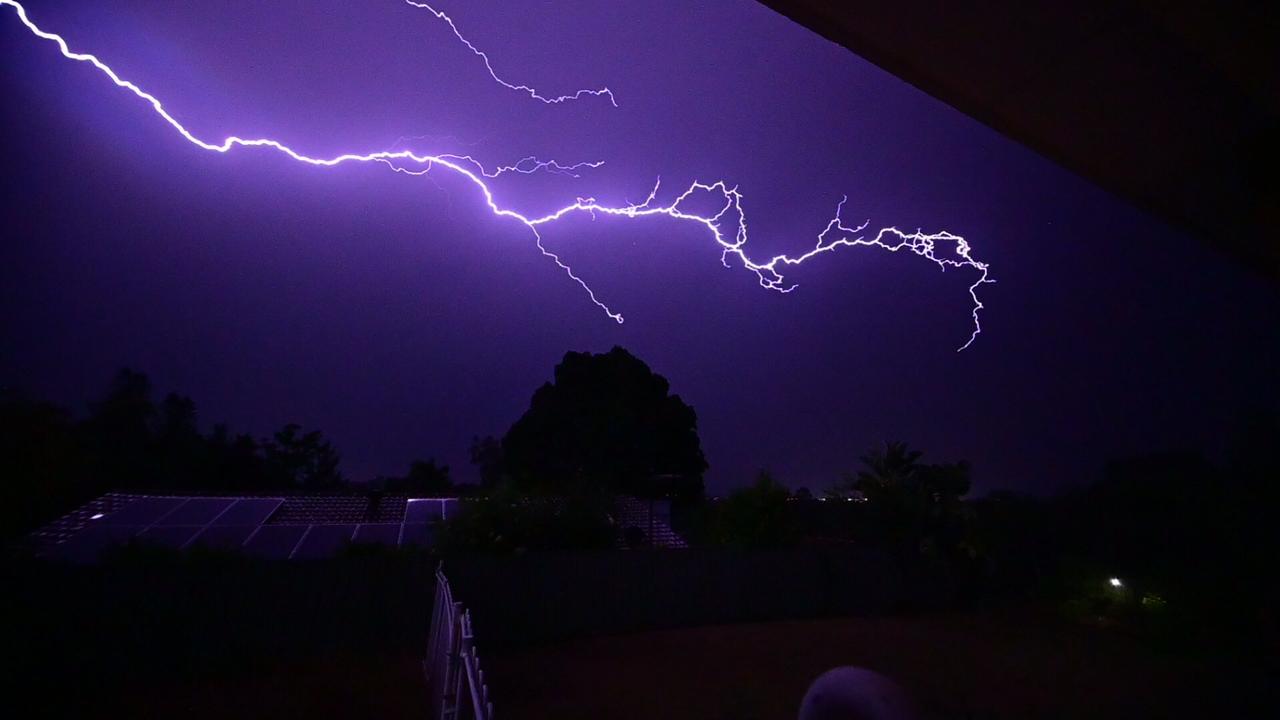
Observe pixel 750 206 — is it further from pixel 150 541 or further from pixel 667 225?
pixel 150 541

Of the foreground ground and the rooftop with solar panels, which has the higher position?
the rooftop with solar panels

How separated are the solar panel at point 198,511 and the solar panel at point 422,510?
382 centimetres

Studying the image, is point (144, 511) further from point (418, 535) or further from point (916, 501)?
point (916, 501)

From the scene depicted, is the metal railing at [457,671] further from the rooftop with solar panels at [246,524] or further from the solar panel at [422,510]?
the solar panel at [422,510]

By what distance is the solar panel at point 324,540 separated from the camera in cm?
1188

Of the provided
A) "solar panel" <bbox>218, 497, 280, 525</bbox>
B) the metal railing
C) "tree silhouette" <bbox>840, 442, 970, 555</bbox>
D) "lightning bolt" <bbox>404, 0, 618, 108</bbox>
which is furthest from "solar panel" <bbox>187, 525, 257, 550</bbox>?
"tree silhouette" <bbox>840, 442, 970, 555</bbox>

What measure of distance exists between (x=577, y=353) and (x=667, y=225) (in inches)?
286

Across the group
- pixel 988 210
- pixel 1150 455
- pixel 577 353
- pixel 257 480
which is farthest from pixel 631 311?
pixel 1150 455

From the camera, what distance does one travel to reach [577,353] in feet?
94.9

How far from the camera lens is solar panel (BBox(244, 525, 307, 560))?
11747 mm

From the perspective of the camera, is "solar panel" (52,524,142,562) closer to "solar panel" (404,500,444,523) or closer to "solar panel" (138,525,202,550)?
"solar panel" (138,525,202,550)

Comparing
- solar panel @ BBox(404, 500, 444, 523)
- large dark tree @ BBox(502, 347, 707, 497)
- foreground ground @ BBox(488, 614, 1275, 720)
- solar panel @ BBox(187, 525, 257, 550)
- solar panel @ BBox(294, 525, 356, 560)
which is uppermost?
large dark tree @ BBox(502, 347, 707, 497)

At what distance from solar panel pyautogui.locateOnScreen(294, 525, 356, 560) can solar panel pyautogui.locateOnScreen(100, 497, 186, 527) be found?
9.30 ft

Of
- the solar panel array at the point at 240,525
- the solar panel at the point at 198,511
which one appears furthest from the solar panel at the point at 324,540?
the solar panel at the point at 198,511
